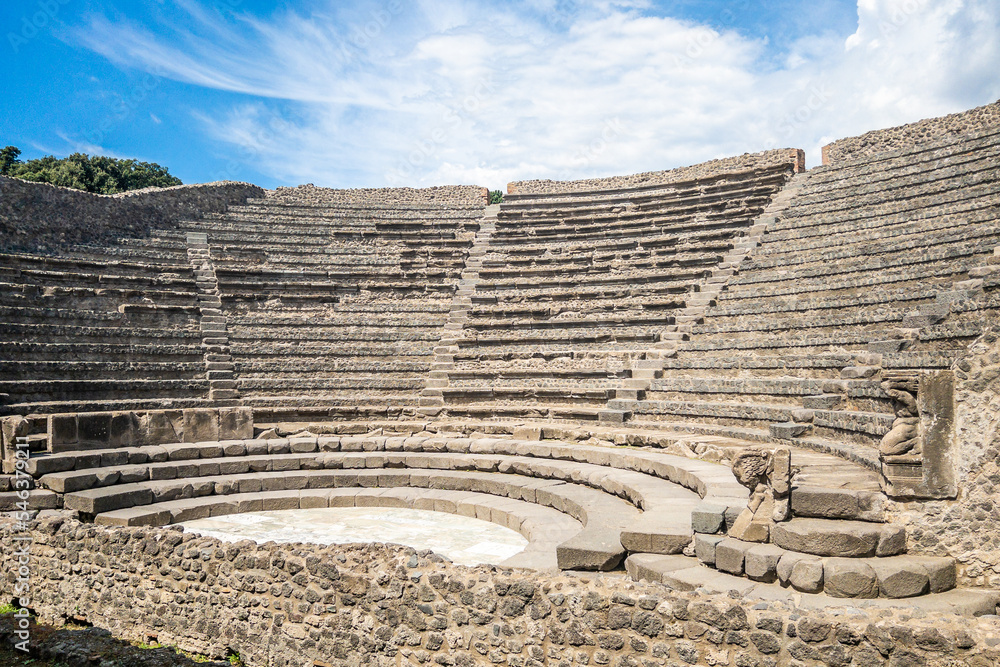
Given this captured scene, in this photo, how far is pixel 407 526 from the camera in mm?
8445

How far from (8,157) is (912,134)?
34.0 m

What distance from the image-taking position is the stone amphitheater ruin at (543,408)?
15.2 ft

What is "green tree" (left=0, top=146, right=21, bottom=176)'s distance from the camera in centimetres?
2917

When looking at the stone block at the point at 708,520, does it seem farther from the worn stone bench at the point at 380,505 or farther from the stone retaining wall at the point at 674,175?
the stone retaining wall at the point at 674,175

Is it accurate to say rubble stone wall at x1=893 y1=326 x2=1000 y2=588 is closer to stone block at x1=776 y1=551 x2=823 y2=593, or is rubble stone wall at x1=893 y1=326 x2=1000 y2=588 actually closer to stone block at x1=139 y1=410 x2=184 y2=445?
stone block at x1=776 y1=551 x2=823 y2=593

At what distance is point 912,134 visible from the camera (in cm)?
1869

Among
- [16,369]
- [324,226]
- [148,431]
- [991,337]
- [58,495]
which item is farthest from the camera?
[324,226]

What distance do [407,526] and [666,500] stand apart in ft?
10.3

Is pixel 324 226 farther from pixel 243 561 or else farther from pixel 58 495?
pixel 243 561

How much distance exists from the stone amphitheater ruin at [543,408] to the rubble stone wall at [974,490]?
19 mm

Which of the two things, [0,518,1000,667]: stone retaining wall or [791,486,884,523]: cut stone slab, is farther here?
[791,486,884,523]: cut stone slab

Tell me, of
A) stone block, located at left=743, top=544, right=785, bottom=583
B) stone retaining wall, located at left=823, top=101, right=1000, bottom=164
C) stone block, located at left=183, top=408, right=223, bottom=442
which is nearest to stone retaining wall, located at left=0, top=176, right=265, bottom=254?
stone block, located at left=183, top=408, right=223, bottom=442

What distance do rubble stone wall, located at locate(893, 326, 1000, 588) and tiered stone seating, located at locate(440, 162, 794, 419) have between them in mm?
7855

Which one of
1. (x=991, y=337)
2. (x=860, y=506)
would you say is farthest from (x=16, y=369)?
(x=991, y=337)
